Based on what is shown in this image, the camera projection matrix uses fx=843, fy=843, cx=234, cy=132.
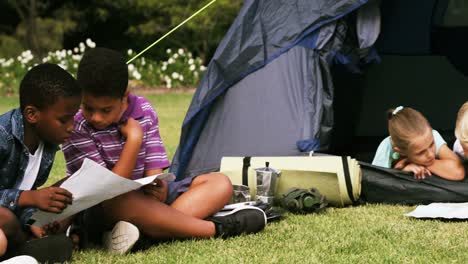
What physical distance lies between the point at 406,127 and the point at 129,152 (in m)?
1.30

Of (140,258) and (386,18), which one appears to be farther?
(386,18)

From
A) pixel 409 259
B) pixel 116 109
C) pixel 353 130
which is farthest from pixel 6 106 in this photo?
pixel 409 259

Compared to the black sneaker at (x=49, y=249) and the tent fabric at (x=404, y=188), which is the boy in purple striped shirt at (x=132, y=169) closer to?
the black sneaker at (x=49, y=249)

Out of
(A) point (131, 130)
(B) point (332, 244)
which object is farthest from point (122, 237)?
(B) point (332, 244)

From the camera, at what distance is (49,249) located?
2.52 metres

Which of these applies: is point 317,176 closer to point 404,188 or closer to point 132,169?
point 404,188

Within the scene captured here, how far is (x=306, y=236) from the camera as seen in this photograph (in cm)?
294

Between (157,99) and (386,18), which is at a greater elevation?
(386,18)

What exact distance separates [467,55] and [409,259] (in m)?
2.93

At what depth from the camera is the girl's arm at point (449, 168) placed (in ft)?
11.6

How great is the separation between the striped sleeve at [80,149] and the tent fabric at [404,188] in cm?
121

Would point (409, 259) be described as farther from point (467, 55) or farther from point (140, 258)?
point (467, 55)

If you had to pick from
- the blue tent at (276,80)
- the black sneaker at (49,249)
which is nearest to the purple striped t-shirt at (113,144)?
the black sneaker at (49,249)

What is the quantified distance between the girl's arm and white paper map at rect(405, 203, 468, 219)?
201 mm
